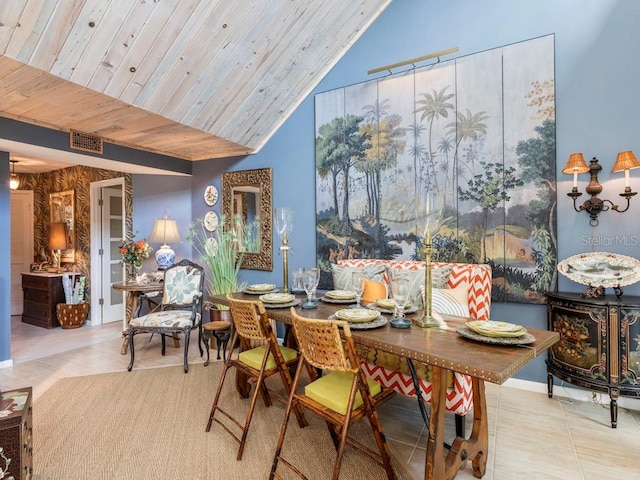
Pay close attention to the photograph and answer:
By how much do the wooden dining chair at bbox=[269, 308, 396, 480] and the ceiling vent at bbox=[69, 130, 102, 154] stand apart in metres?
3.16

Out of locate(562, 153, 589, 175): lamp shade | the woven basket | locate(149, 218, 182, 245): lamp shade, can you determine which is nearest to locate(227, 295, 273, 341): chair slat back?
locate(562, 153, 589, 175): lamp shade

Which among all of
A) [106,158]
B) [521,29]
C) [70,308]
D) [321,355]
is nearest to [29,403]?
[321,355]

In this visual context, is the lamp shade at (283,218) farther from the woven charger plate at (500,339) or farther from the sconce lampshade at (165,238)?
the sconce lampshade at (165,238)

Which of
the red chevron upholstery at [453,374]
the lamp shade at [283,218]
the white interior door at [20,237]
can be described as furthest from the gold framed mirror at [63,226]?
the red chevron upholstery at [453,374]

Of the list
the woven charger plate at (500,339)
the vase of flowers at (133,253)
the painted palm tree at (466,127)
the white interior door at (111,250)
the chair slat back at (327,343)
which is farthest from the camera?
the white interior door at (111,250)

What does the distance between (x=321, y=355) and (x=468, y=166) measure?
2.27m

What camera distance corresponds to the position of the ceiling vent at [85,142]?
3.44 metres

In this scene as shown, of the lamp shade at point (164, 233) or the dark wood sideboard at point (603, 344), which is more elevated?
the lamp shade at point (164, 233)

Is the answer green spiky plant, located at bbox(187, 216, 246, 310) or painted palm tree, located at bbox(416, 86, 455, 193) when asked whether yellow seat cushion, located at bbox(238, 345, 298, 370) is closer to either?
green spiky plant, located at bbox(187, 216, 246, 310)

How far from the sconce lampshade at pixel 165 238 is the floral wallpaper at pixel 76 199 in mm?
935

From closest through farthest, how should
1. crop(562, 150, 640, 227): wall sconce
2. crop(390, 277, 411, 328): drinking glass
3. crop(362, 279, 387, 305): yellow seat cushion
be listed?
crop(390, 277, 411, 328): drinking glass
crop(562, 150, 640, 227): wall sconce
crop(362, 279, 387, 305): yellow seat cushion

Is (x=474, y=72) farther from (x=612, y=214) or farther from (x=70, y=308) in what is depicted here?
(x=70, y=308)

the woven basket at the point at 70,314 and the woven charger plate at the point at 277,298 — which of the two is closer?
the woven charger plate at the point at 277,298

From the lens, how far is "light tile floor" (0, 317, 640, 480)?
1.93m
